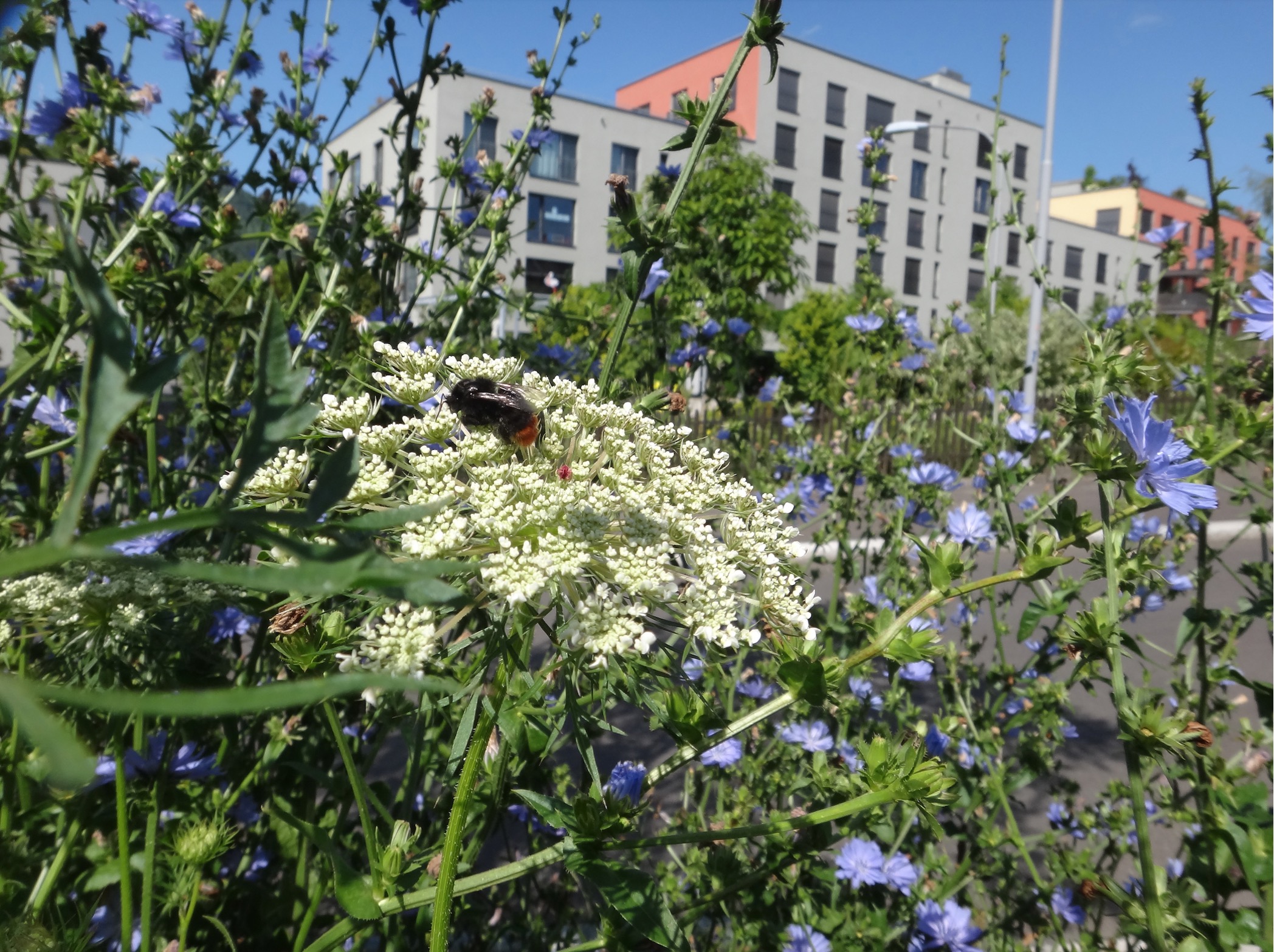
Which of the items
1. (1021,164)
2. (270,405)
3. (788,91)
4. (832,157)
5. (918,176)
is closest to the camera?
(270,405)

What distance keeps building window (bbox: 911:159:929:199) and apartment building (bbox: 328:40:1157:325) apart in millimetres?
54

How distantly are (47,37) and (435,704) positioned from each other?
2.23m

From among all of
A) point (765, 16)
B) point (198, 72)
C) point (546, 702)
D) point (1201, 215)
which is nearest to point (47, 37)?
point (198, 72)

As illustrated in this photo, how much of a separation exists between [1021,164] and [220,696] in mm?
46184

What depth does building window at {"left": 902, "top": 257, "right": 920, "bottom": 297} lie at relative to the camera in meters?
36.5

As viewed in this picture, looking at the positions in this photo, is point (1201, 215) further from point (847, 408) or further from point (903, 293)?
point (903, 293)

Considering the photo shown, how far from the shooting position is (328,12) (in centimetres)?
306

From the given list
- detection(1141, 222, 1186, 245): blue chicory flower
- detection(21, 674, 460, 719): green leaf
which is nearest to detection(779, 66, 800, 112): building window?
detection(1141, 222, 1186, 245): blue chicory flower

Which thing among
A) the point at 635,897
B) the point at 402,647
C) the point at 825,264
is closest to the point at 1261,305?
the point at 635,897

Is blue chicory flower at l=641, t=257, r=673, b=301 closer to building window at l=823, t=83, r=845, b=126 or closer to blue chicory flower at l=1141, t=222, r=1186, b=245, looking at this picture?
blue chicory flower at l=1141, t=222, r=1186, b=245

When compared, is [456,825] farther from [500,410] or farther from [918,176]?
[918,176]

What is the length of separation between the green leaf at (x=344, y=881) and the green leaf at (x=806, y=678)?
0.56m

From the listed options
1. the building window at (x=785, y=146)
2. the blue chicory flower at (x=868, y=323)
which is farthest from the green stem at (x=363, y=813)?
the building window at (x=785, y=146)

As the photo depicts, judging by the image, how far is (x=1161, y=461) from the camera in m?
1.21
